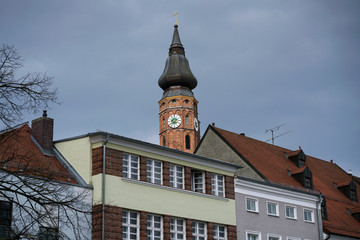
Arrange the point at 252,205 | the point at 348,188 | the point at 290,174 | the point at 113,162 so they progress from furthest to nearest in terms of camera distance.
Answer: the point at 348,188
the point at 290,174
the point at 252,205
the point at 113,162

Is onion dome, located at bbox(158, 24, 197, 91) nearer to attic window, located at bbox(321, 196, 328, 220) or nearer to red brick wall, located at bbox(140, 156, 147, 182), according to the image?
attic window, located at bbox(321, 196, 328, 220)

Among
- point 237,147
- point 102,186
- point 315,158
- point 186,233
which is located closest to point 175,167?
point 186,233

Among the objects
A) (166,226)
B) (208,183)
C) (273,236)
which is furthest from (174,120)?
(166,226)

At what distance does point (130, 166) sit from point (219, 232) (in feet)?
22.0

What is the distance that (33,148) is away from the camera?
31.0m

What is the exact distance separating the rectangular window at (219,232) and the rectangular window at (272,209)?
441 centimetres

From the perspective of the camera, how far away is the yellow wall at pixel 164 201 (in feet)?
97.3

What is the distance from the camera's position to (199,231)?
3366 cm

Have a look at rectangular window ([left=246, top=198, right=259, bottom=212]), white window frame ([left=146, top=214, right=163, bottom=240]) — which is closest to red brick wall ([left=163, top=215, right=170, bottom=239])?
white window frame ([left=146, top=214, right=163, bottom=240])

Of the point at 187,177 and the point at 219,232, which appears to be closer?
the point at 187,177

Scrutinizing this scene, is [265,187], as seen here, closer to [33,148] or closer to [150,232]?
[150,232]

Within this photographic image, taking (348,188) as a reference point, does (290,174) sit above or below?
below

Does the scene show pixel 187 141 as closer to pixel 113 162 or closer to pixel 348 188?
pixel 348 188

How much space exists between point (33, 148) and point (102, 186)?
406 centimetres
